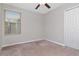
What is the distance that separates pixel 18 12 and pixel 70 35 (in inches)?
121

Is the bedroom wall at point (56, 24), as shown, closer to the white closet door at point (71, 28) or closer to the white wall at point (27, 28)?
the white closet door at point (71, 28)

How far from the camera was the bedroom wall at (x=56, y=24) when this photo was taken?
12.9 feet

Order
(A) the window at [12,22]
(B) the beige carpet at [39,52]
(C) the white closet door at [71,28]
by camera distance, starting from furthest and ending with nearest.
Result: (A) the window at [12,22], (C) the white closet door at [71,28], (B) the beige carpet at [39,52]

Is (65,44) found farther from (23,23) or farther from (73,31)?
(23,23)

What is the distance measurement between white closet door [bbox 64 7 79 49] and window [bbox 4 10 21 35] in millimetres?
2646

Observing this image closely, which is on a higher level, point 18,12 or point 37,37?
point 18,12

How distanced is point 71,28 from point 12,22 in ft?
10.2

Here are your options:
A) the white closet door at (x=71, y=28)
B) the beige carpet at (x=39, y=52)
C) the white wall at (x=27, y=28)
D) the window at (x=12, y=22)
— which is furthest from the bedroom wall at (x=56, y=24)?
the window at (x=12, y=22)

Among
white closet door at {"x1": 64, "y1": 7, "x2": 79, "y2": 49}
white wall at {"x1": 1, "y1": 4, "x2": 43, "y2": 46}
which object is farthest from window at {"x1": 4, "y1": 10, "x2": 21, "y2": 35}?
white closet door at {"x1": 64, "y1": 7, "x2": 79, "y2": 49}

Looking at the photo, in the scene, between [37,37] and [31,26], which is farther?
[37,37]

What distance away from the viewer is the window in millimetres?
4027

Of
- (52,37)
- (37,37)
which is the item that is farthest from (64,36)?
(37,37)

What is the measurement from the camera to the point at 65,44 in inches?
146

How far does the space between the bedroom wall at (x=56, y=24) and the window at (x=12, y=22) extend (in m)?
1.97
